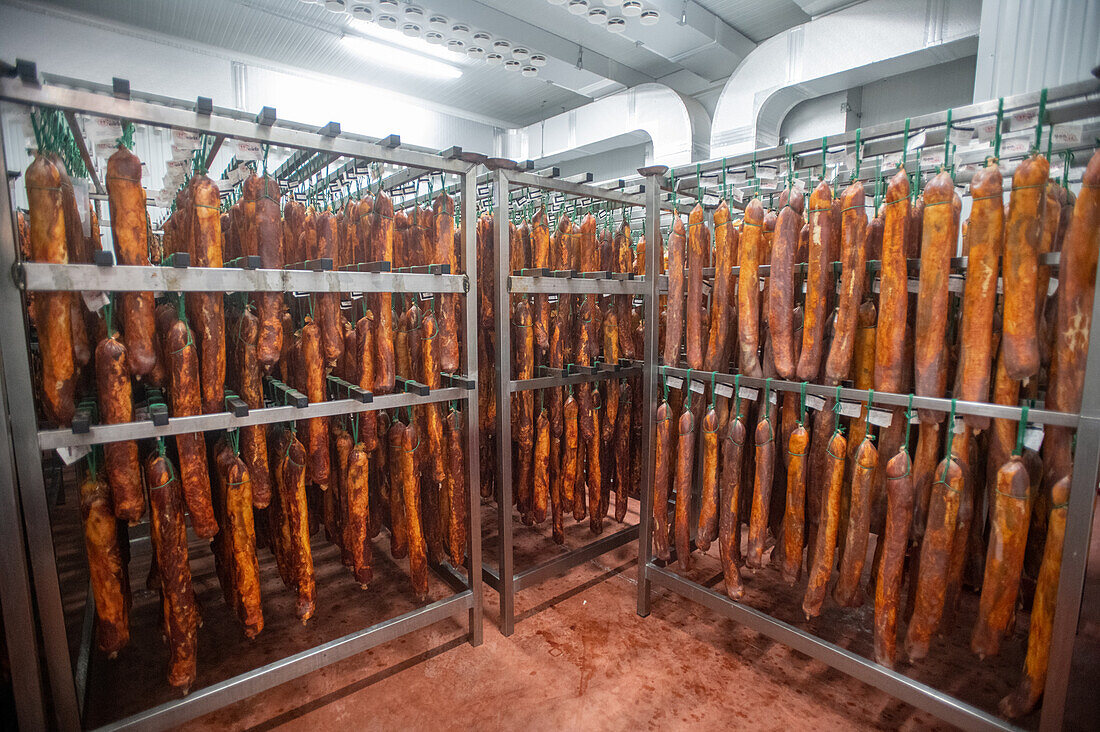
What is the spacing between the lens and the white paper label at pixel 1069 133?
2.03 meters

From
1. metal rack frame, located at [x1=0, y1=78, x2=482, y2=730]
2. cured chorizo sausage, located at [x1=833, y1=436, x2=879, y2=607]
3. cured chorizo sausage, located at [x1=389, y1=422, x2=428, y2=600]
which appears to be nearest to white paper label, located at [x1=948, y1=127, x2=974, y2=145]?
cured chorizo sausage, located at [x1=833, y1=436, x2=879, y2=607]

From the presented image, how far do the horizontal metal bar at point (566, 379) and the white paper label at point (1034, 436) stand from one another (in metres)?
2.12

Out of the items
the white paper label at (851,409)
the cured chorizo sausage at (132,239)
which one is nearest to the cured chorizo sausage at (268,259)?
the cured chorizo sausage at (132,239)

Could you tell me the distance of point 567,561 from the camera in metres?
3.72

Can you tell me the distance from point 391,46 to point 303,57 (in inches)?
45.2

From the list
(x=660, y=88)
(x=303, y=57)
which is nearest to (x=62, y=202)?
(x=303, y=57)

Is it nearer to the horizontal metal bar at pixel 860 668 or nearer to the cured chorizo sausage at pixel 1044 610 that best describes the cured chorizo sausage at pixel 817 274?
the cured chorizo sausage at pixel 1044 610

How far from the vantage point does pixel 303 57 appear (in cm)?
640

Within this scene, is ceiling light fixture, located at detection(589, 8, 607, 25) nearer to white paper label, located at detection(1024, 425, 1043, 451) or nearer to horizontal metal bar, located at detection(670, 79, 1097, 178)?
horizontal metal bar, located at detection(670, 79, 1097, 178)

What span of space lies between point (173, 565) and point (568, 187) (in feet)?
8.98

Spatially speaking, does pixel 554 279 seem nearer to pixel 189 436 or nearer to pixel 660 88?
pixel 189 436

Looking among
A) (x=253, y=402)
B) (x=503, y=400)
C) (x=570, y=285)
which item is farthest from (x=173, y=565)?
(x=570, y=285)

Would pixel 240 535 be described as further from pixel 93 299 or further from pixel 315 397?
pixel 93 299

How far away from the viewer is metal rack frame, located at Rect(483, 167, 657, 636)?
3.04 meters
